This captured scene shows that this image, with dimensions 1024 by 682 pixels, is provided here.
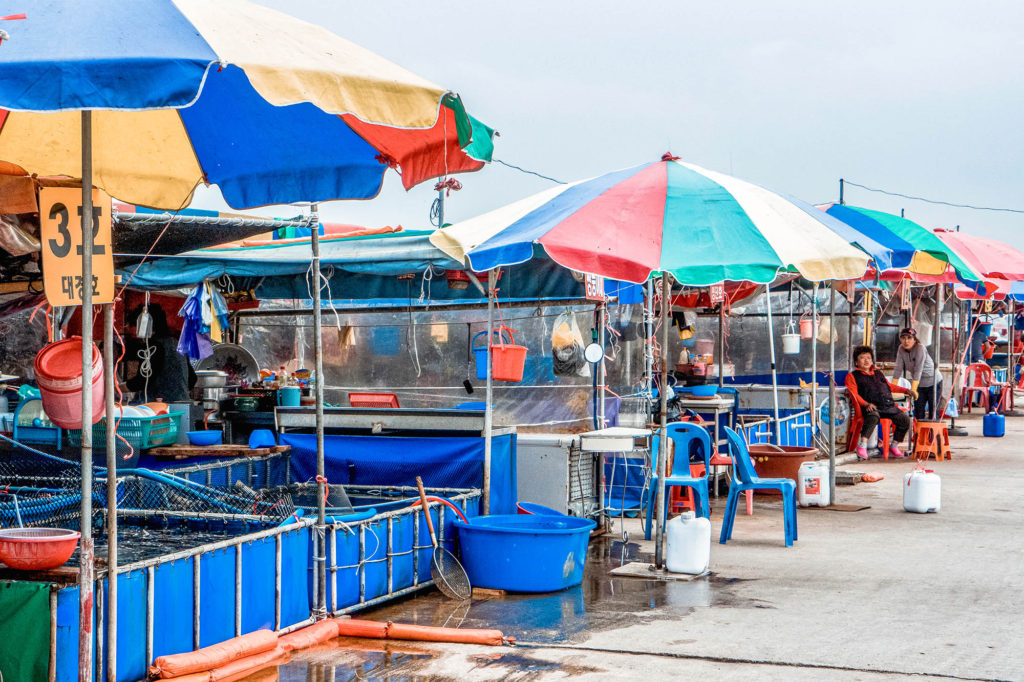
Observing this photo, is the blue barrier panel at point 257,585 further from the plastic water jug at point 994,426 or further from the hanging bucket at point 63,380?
the plastic water jug at point 994,426

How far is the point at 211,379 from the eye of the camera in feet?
37.7

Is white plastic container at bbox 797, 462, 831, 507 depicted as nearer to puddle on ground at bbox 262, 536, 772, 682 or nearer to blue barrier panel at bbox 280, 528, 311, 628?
puddle on ground at bbox 262, 536, 772, 682

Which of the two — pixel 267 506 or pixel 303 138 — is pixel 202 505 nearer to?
pixel 267 506

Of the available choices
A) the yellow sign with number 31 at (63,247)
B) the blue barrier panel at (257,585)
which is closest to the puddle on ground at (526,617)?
the blue barrier panel at (257,585)

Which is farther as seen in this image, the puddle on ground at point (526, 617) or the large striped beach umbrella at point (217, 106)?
the puddle on ground at point (526, 617)

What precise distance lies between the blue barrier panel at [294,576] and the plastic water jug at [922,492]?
6.98 metres

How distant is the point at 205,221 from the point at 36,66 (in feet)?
13.9

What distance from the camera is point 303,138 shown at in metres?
6.16

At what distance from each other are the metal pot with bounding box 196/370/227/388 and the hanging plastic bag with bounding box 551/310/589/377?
3.56 metres

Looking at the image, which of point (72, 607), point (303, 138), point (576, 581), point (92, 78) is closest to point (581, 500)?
point (576, 581)

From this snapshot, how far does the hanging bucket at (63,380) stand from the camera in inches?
192

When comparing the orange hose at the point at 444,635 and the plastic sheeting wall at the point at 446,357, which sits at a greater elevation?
the plastic sheeting wall at the point at 446,357

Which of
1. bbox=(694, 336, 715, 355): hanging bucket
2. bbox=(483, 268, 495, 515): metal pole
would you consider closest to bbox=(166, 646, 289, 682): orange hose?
bbox=(483, 268, 495, 515): metal pole

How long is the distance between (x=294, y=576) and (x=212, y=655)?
0.96m
